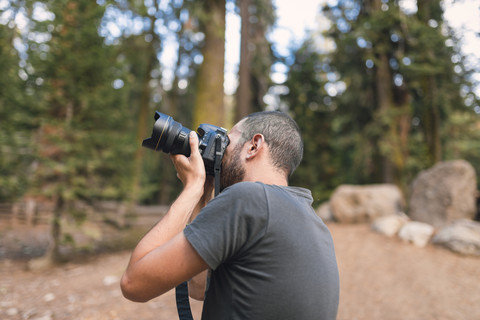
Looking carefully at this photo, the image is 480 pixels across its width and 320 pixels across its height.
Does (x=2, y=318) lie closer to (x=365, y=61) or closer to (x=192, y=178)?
(x=192, y=178)

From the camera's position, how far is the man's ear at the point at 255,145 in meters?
1.63

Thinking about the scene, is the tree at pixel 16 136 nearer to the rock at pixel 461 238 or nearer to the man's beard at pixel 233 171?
the man's beard at pixel 233 171

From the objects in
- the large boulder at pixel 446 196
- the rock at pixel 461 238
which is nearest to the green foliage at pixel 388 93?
the large boulder at pixel 446 196

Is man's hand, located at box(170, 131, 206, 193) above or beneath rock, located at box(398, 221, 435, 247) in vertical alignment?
above

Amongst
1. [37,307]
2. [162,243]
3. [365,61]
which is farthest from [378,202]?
[162,243]

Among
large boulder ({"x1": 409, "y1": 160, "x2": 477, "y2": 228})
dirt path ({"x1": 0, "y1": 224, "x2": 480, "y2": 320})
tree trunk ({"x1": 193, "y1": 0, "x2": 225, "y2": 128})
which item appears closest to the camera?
dirt path ({"x1": 0, "y1": 224, "x2": 480, "y2": 320})

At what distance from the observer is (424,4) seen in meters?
10.5

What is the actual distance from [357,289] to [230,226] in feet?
15.9

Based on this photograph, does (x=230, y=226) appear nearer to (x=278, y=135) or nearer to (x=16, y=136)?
(x=278, y=135)

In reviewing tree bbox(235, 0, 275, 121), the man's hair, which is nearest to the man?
the man's hair

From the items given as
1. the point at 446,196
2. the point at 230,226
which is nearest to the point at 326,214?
the point at 446,196

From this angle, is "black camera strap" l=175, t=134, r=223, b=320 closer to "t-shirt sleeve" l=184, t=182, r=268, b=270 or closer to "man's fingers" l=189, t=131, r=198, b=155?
"man's fingers" l=189, t=131, r=198, b=155

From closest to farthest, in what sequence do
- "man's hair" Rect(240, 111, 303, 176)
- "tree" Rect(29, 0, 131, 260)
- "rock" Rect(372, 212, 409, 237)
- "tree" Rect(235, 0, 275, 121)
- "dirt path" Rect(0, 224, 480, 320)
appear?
"man's hair" Rect(240, 111, 303, 176)
"dirt path" Rect(0, 224, 480, 320)
"tree" Rect(29, 0, 131, 260)
"rock" Rect(372, 212, 409, 237)
"tree" Rect(235, 0, 275, 121)

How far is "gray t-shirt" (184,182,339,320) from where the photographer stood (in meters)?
1.22
